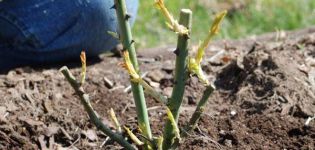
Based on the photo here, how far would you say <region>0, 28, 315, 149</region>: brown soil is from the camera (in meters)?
2.07

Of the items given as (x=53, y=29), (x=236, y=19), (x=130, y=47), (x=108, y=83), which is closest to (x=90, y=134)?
(x=108, y=83)

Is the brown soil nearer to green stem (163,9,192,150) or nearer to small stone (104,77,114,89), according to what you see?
small stone (104,77,114,89)

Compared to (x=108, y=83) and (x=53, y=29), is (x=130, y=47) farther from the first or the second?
(x=53, y=29)

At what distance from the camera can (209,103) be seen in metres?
2.36

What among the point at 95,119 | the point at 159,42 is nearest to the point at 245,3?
the point at 159,42

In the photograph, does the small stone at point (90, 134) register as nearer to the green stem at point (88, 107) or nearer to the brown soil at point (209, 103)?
the brown soil at point (209, 103)

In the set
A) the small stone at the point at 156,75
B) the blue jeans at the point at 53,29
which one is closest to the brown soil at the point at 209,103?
the small stone at the point at 156,75

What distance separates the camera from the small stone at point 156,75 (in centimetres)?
257

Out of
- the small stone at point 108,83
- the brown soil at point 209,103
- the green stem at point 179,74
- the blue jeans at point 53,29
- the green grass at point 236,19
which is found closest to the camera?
the green stem at point 179,74

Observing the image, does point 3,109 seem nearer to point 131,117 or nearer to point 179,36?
point 131,117

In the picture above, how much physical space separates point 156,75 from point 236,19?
4.66 feet

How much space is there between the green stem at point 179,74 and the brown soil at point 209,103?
226 millimetres

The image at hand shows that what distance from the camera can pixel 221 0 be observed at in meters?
4.15

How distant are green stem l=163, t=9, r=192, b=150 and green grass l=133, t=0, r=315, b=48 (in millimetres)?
1814
